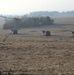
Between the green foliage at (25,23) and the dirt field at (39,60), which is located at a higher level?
the dirt field at (39,60)

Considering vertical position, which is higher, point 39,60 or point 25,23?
point 39,60

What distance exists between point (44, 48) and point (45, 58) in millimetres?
4613

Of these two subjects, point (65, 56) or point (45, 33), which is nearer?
point (65, 56)

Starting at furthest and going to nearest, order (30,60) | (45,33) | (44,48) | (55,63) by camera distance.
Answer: (45,33) → (44,48) → (30,60) → (55,63)

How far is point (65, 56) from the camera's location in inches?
803

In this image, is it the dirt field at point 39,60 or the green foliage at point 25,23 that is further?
the green foliage at point 25,23

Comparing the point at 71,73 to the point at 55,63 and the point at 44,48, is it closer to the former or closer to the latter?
the point at 55,63

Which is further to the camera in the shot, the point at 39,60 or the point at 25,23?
the point at 25,23

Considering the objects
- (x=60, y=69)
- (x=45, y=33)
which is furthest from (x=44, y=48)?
(x=45, y=33)

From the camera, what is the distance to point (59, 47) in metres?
24.9

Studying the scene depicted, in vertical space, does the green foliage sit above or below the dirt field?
below

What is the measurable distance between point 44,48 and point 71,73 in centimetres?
958

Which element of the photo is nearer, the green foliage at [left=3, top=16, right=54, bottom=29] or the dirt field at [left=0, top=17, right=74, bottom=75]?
the dirt field at [left=0, top=17, right=74, bottom=75]

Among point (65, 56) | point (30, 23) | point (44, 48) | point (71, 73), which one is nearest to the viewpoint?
point (71, 73)
